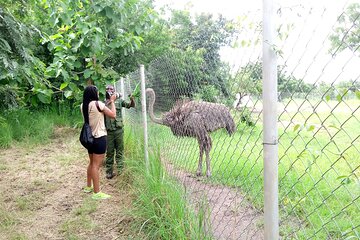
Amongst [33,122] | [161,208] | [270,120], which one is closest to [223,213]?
[161,208]

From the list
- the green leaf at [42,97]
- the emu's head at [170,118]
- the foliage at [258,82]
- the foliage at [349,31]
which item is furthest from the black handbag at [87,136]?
the foliage at [349,31]

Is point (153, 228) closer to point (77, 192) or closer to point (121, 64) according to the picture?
point (77, 192)

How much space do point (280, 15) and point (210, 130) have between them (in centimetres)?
232

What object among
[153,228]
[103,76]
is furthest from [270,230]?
[103,76]

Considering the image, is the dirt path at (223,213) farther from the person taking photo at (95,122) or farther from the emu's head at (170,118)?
the person taking photo at (95,122)

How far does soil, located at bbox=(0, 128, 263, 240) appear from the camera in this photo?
10.3 feet

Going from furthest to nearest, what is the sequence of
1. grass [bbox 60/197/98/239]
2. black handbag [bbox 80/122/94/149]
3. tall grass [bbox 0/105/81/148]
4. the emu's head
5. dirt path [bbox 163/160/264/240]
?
tall grass [bbox 0/105/81/148], black handbag [bbox 80/122/94/149], the emu's head, grass [bbox 60/197/98/239], dirt path [bbox 163/160/264/240]

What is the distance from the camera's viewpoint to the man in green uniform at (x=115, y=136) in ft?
19.6

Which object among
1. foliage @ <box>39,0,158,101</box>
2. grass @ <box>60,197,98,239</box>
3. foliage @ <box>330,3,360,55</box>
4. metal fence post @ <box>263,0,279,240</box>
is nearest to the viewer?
foliage @ <box>330,3,360,55</box>

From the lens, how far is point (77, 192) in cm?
567

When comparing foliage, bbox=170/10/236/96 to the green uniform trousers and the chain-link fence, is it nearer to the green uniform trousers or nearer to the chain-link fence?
the chain-link fence

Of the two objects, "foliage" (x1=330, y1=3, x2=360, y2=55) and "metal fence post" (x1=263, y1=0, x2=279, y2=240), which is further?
"metal fence post" (x1=263, y1=0, x2=279, y2=240)

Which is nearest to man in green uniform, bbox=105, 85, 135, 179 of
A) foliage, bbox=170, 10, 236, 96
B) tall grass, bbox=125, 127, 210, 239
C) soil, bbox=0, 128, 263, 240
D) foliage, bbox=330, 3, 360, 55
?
soil, bbox=0, 128, 263, 240

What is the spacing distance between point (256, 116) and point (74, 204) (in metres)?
→ 3.95
